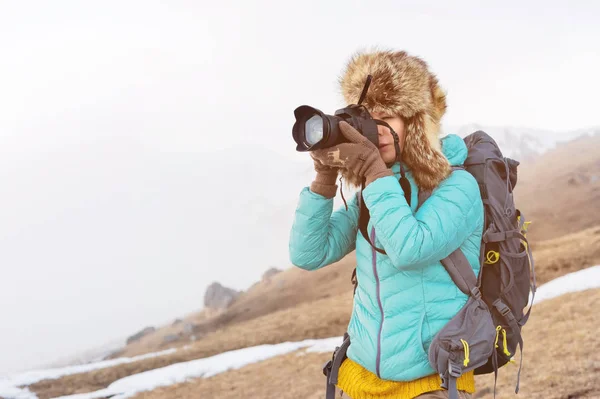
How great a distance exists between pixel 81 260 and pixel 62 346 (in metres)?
26.8

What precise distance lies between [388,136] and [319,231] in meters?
0.67

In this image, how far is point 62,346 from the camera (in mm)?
70250

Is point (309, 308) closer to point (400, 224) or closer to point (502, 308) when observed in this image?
point (502, 308)

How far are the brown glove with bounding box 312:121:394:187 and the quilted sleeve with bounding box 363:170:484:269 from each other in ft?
0.22

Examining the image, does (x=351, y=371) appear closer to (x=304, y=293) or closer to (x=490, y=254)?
(x=490, y=254)

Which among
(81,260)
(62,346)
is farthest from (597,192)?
(81,260)

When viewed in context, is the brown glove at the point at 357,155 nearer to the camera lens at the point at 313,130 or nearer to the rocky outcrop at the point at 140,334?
the camera lens at the point at 313,130

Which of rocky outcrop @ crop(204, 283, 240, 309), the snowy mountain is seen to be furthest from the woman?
the snowy mountain

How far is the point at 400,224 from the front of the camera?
7.38 feet

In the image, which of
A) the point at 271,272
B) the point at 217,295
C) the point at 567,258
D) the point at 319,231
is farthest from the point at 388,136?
the point at 271,272

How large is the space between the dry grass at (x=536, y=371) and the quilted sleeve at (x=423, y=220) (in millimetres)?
4627

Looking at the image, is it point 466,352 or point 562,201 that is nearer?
point 466,352

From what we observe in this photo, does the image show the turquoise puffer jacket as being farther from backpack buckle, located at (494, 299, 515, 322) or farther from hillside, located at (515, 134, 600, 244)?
hillside, located at (515, 134, 600, 244)

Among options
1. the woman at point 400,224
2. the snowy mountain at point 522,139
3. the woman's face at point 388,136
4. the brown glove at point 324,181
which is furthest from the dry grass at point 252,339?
the snowy mountain at point 522,139
